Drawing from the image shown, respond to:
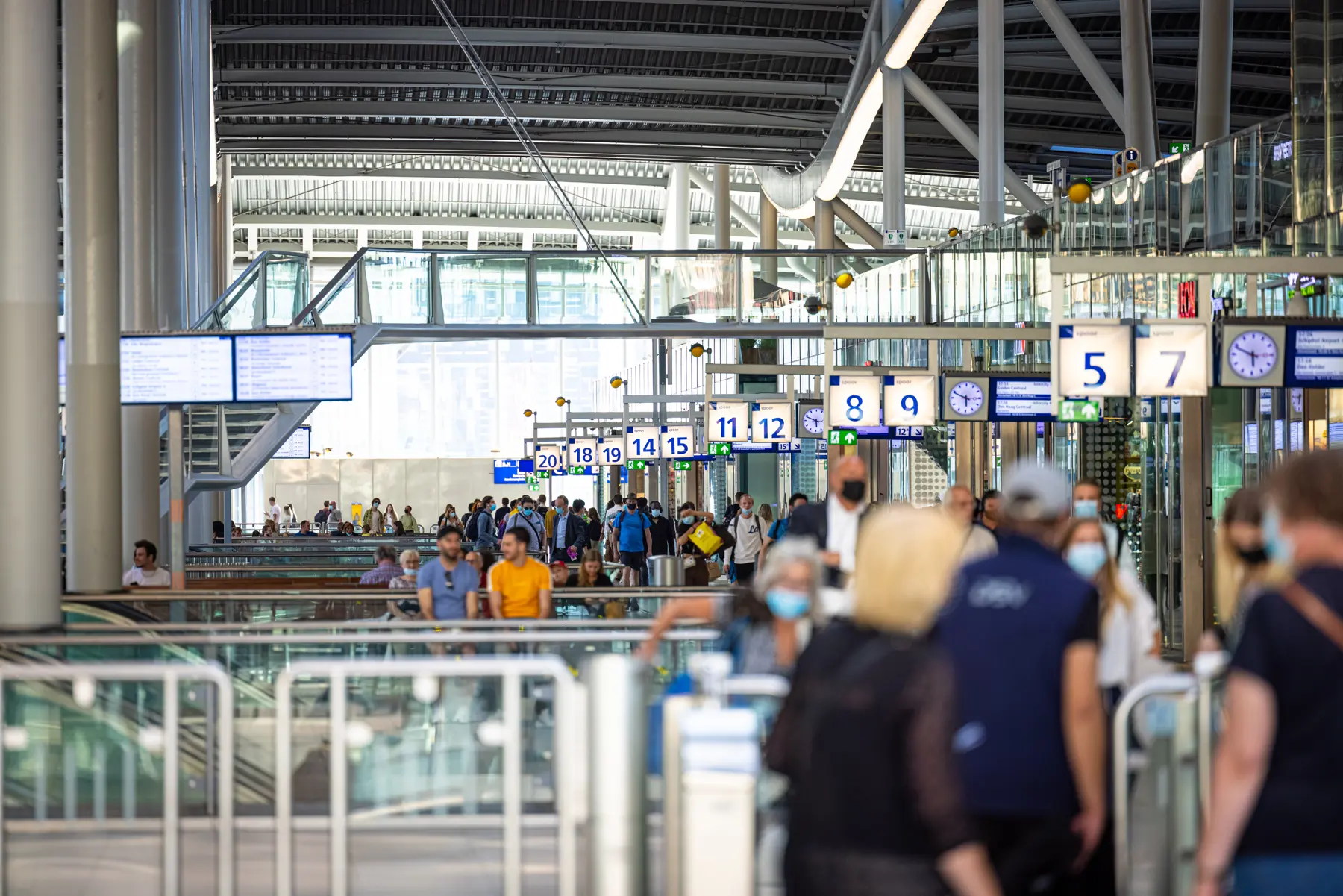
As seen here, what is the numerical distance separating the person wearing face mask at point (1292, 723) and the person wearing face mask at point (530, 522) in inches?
874

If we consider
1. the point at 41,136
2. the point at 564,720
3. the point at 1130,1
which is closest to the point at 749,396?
the point at 1130,1

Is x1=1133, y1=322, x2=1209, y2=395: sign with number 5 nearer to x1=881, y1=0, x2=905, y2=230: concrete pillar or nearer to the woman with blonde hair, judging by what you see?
the woman with blonde hair

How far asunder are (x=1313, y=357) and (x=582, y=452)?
32.5m

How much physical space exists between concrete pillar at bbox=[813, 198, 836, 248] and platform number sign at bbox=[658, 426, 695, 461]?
11597mm

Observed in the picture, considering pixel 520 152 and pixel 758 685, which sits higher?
pixel 520 152

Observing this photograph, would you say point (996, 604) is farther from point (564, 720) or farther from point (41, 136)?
point (41, 136)

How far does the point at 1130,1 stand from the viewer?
2495 centimetres

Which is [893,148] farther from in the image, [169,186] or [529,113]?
[169,186]

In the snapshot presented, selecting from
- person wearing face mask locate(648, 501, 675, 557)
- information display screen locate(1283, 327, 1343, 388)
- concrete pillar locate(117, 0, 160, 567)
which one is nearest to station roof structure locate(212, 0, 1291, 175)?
person wearing face mask locate(648, 501, 675, 557)

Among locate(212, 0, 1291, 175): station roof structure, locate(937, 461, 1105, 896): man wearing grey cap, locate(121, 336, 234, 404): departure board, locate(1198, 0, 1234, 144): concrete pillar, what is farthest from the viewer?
locate(212, 0, 1291, 175): station roof structure

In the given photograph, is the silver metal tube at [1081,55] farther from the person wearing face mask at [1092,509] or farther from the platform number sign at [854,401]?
the person wearing face mask at [1092,509]

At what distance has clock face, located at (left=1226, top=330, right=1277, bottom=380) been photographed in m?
13.5

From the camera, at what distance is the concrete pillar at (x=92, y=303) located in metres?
15.8

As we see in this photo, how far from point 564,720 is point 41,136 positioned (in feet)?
23.4
